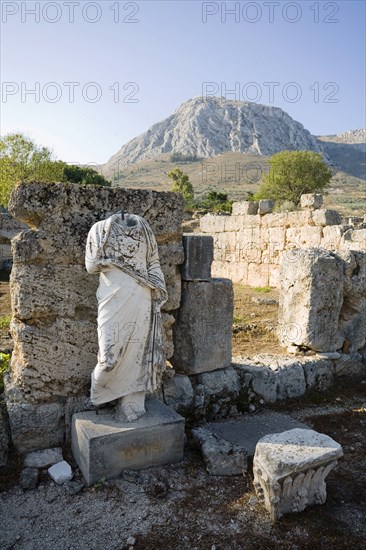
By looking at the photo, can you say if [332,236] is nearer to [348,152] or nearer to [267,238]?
[267,238]

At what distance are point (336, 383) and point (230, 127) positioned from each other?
108 metres

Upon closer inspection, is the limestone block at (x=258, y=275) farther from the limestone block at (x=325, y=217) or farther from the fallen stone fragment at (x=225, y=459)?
the fallen stone fragment at (x=225, y=459)

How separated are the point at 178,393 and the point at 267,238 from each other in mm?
8809

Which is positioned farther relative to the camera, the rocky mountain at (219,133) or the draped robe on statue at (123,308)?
the rocky mountain at (219,133)

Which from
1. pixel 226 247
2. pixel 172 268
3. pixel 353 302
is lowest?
pixel 353 302

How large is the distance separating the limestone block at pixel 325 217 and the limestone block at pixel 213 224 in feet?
12.4

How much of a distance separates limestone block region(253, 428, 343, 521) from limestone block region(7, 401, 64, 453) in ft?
5.83

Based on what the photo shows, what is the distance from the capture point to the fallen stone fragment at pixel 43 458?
3.52 meters

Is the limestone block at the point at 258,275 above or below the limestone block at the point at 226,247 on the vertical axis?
below

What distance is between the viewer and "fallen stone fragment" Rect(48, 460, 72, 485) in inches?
131

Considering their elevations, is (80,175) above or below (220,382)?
above

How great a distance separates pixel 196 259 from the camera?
447 centimetres

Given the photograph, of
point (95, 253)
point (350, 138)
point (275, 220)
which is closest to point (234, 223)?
point (275, 220)

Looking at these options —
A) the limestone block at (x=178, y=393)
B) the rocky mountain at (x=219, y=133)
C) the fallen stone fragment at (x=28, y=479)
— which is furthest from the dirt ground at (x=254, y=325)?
the rocky mountain at (x=219, y=133)
